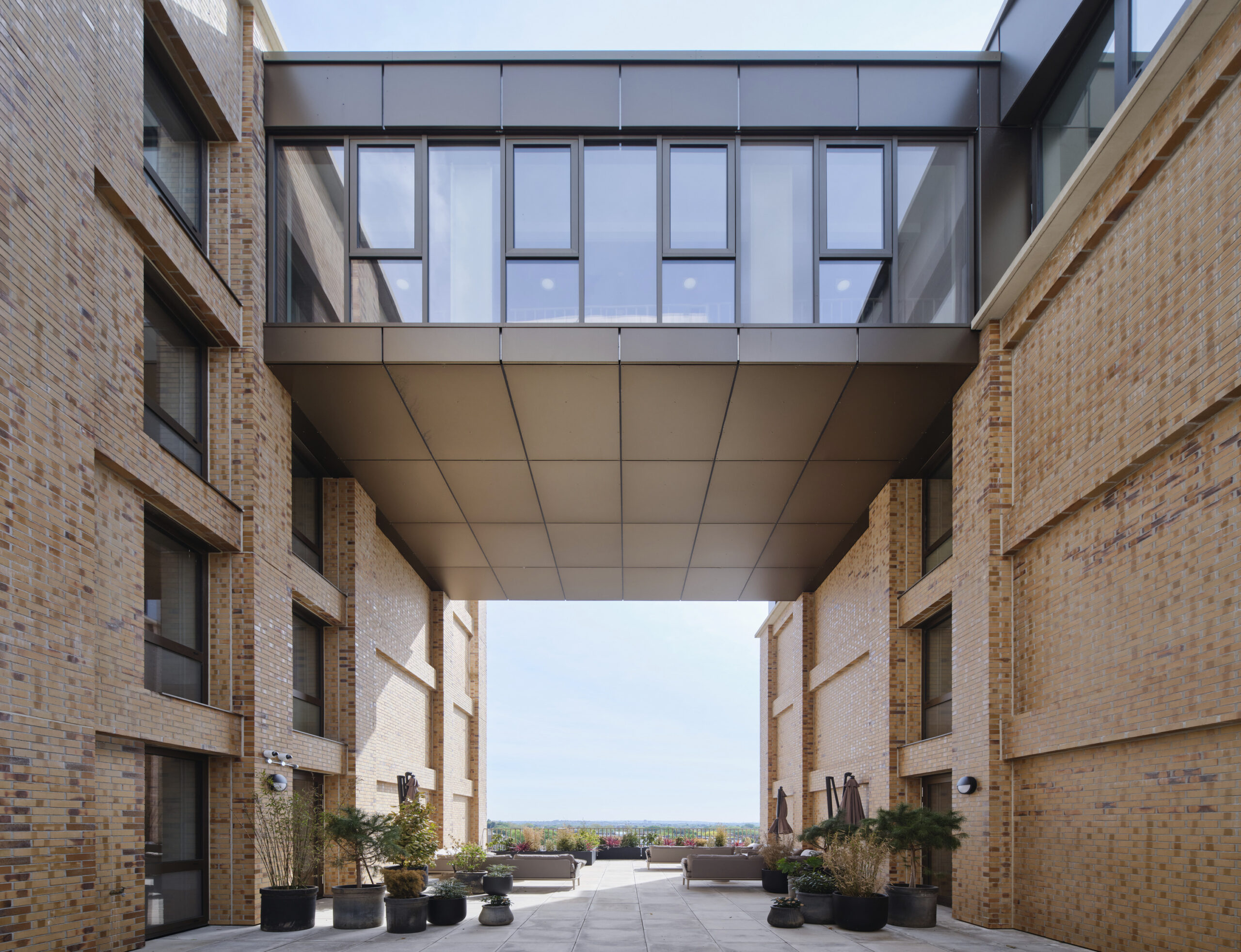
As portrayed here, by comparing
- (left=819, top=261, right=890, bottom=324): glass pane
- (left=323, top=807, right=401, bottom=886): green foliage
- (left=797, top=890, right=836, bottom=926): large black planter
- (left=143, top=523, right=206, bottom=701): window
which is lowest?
(left=797, top=890, right=836, bottom=926): large black planter

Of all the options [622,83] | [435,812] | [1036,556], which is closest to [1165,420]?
[1036,556]

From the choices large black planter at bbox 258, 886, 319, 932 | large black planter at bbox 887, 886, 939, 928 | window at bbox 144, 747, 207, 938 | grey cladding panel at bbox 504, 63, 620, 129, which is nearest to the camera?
window at bbox 144, 747, 207, 938

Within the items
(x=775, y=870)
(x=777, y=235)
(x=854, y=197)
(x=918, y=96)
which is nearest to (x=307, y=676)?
(x=775, y=870)

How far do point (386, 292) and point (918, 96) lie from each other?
24.6 ft

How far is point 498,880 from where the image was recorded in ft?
51.3

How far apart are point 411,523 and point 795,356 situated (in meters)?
8.85

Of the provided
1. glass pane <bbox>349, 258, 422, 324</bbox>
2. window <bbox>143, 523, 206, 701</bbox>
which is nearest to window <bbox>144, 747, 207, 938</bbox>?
window <bbox>143, 523, 206, 701</bbox>

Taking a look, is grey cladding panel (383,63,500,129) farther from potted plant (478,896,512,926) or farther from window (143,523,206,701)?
potted plant (478,896,512,926)

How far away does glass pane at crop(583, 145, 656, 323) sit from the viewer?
13.0m

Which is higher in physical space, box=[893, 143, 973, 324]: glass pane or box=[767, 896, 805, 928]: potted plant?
box=[893, 143, 973, 324]: glass pane

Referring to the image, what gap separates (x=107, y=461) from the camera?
30.1ft

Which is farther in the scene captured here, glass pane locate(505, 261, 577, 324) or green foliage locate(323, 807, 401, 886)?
glass pane locate(505, 261, 577, 324)

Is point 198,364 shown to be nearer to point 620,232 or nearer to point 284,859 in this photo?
point 620,232

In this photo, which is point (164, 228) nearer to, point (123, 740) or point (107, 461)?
point (107, 461)
